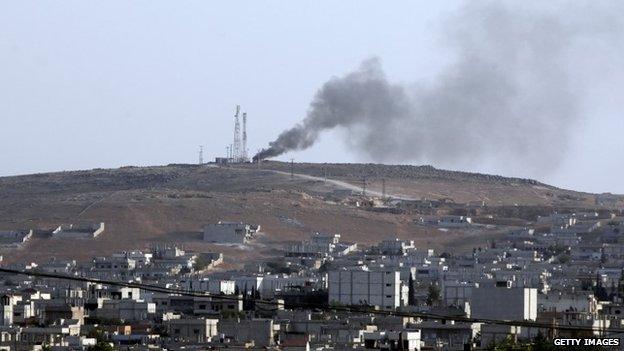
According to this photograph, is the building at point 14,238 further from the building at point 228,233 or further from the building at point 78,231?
the building at point 228,233

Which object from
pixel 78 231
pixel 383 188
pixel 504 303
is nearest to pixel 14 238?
pixel 78 231

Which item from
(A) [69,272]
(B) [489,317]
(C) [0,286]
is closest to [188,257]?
(A) [69,272]

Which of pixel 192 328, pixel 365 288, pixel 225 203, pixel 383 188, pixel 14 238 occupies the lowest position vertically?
pixel 192 328

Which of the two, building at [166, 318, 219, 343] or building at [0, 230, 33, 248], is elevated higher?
building at [0, 230, 33, 248]

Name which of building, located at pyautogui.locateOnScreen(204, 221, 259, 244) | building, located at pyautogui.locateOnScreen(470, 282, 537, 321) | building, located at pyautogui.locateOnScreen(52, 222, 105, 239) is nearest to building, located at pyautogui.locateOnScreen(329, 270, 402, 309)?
building, located at pyautogui.locateOnScreen(470, 282, 537, 321)

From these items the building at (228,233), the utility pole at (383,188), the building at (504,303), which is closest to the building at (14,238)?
the building at (228,233)

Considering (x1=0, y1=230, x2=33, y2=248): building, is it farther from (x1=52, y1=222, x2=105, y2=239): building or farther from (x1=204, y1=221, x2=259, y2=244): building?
(x1=204, y1=221, x2=259, y2=244): building

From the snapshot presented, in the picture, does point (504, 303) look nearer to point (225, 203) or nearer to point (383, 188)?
point (225, 203)
